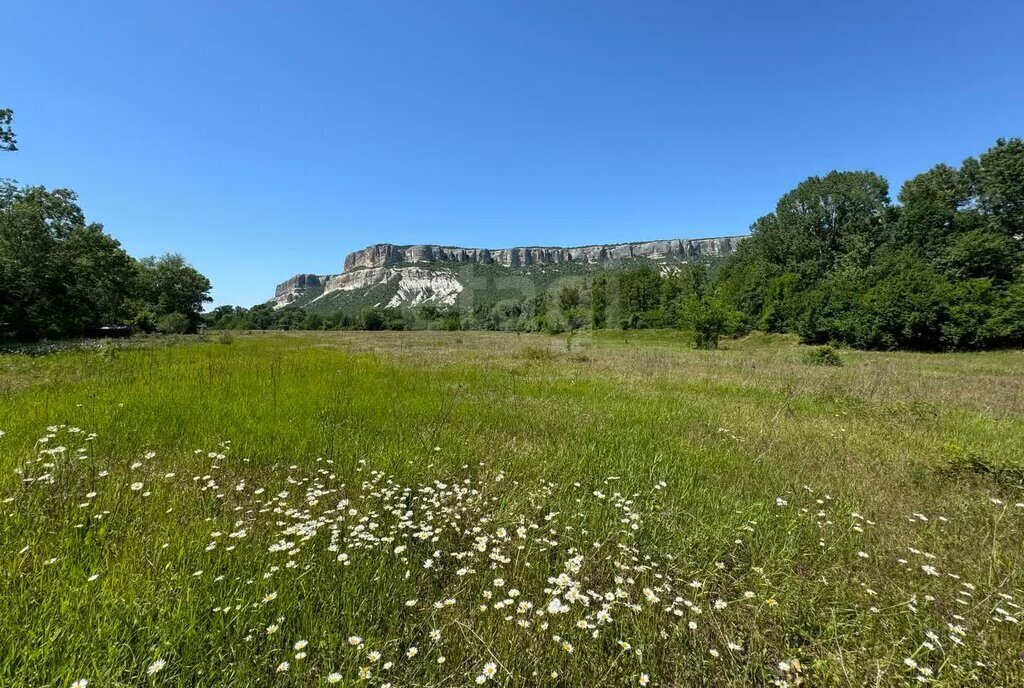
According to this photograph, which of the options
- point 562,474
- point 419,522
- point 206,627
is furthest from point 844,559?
point 206,627

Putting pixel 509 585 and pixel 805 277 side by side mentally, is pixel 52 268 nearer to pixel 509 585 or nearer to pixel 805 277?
pixel 509 585

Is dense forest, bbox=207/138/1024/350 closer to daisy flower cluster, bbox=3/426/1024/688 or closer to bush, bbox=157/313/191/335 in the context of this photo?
daisy flower cluster, bbox=3/426/1024/688

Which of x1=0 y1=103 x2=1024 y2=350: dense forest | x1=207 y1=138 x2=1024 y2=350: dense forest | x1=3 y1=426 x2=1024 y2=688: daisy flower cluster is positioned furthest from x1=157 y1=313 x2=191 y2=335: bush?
x1=3 y1=426 x2=1024 y2=688: daisy flower cluster

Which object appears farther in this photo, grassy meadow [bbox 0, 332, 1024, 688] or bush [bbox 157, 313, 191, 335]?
bush [bbox 157, 313, 191, 335]

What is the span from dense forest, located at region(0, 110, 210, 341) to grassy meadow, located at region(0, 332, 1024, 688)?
2946 cm

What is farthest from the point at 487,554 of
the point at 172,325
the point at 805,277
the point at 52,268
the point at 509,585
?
the point at 805,277

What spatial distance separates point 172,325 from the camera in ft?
176

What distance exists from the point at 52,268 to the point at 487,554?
A: 40.0 meters

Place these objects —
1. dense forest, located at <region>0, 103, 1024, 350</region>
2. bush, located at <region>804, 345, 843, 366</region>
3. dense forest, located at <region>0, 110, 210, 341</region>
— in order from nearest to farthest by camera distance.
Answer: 1. bush, located at <region>804, 345, 843, 366</region>
2. dense forest, located at <region>0, 110, 210, 341</region>
3. dense forest, located at <region>0, 103, 1024, 350</region>

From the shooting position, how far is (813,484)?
5.17m

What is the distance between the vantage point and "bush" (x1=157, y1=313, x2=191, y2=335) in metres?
52.3

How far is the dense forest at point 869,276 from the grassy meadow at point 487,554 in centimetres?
3624

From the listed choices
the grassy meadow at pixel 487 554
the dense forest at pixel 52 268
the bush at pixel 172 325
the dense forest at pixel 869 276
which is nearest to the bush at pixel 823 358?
the dense forest at pixel 869 276

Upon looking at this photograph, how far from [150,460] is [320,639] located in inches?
162
